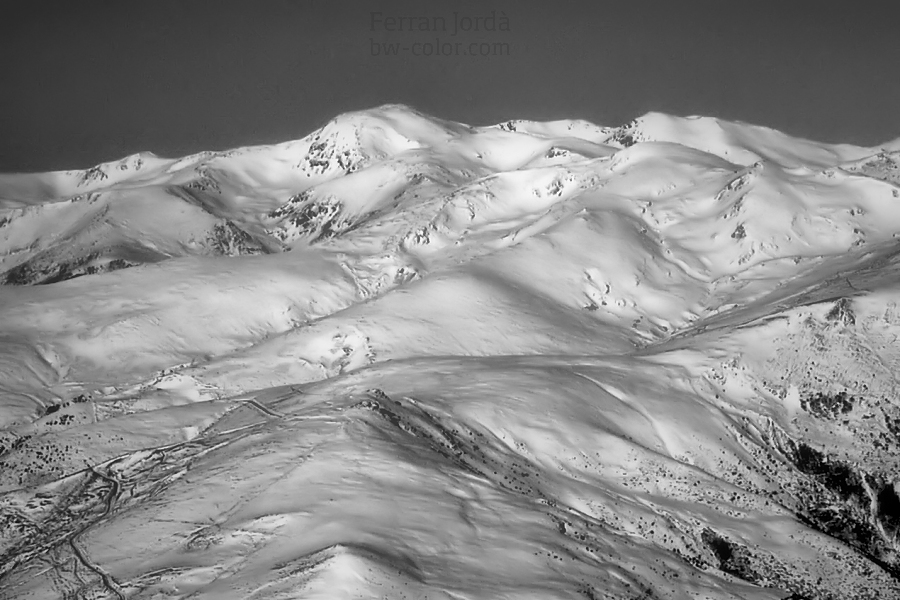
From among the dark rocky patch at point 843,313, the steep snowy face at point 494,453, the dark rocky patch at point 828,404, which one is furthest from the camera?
the dark rocky patch at point 843,313

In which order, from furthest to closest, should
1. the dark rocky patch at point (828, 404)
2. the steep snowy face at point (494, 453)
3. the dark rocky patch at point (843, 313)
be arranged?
the dark rocky patch at point (843, 313) < the dark rocky patch at point (828, 404) < the steep snowy face at point (494, 453)

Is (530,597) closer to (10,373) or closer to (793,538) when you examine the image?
(793,538)

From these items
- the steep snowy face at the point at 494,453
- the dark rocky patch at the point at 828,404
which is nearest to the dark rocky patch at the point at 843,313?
the steep snowy face at the point at 494,453

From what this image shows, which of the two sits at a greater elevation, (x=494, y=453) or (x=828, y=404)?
(x=494, y=453)

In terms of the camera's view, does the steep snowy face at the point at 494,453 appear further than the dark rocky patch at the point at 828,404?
No

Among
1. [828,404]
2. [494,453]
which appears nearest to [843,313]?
[828,404]

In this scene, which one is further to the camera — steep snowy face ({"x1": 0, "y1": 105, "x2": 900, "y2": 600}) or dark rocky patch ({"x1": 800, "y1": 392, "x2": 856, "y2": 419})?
dark rocky patch ({"x1": 800, "y1": 392, "x2": 856, "y2": 419})

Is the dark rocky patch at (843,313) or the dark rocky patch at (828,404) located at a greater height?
the dark rocky patch at (843,313)

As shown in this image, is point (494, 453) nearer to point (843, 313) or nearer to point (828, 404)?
point (828, 404)

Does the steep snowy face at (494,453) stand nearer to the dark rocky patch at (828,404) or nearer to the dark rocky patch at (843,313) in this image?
the dark rocky patch at (828,404)

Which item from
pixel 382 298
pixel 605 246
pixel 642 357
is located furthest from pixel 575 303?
pixel 642 357

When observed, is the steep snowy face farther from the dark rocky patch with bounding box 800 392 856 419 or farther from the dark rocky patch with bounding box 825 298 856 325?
the dark rocky patch with bounding box 825 298 856 325

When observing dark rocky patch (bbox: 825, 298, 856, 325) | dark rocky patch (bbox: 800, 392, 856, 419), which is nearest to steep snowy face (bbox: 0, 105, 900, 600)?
dark rocky patch (bbox: 800, 392, 856, 419)
